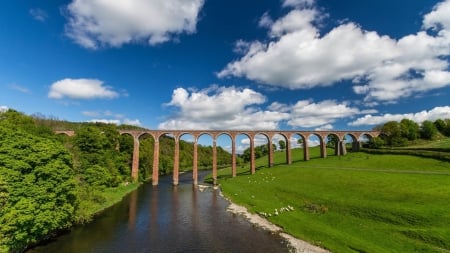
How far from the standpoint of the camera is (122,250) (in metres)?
28.0

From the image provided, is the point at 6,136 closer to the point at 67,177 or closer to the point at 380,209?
the point at 67,177

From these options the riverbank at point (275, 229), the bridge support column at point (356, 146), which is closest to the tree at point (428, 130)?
the bridge support column at point (356, 146)

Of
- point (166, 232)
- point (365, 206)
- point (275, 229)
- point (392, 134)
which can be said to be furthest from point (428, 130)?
point (166, 232)

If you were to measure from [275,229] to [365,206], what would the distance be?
12.3 m

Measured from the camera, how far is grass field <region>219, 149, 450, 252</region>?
28141 millimetres

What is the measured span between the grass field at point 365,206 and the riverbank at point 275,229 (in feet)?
2.96

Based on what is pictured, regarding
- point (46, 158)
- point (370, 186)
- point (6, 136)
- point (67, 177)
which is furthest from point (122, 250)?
Answer: point (370, 186)

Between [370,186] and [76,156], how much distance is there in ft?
166

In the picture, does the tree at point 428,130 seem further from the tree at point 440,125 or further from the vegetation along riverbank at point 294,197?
the vegetation along riverbank at point 294,197

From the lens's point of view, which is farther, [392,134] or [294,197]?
[392,134]

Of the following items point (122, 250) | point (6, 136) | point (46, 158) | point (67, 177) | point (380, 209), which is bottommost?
point (122, 250)

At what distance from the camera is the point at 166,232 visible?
34.7 m

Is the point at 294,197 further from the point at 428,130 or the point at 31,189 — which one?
the point at 428,130

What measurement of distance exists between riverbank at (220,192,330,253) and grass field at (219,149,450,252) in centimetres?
90
